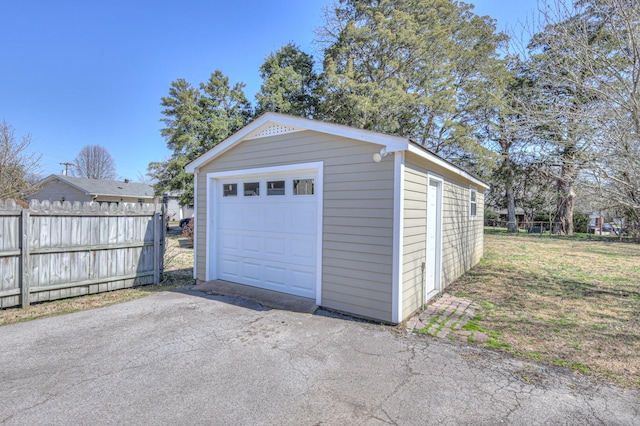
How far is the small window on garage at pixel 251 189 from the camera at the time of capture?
601cm

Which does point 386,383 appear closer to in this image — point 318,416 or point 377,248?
point 318,416

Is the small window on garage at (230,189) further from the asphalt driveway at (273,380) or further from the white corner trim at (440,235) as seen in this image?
the white corner trim at (440,235)

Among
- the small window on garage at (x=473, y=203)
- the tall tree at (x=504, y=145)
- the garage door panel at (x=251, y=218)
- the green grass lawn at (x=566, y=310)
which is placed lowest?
the green grass lawn at (x=566, y=310)

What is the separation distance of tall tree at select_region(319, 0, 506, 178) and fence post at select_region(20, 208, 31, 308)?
1303 centimetres

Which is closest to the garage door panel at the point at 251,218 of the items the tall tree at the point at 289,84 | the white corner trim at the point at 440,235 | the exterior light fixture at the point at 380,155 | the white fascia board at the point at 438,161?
the exterior light fixture at the point at 380,155

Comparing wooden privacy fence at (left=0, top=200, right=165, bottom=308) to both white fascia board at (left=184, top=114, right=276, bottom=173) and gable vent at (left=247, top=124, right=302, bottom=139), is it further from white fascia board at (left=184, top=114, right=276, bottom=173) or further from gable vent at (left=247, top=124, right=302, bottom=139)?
gable vent at (left=247, top=124, right=302, bottom=139)

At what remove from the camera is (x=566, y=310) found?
5.05 m

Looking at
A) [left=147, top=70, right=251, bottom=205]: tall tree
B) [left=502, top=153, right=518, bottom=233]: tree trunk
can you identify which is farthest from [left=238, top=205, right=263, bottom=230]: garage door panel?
[left=502, top=153, right=518, bottom=233]: tree trunk

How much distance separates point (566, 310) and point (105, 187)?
3004 centimetres

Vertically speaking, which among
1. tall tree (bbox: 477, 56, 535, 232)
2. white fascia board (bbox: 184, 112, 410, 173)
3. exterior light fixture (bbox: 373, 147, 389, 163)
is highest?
tall tree (bbox: 477, 56, 535, 232)

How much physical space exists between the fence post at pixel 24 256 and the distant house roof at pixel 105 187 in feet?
72.9

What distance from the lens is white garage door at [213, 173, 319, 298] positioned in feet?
17.4

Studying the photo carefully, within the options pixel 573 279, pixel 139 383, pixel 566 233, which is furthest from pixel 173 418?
pixel 566 233

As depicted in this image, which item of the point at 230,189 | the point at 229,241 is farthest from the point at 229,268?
the point at 230,189
